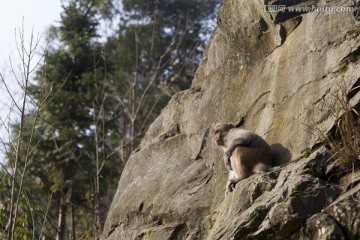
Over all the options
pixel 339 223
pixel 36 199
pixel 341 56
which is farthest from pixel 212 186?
pixel 36 199

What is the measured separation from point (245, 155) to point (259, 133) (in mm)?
1401

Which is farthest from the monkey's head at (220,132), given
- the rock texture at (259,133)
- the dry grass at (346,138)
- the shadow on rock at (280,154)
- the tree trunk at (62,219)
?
the tree trunk at (62,219)

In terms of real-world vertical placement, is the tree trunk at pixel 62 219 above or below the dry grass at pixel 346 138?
above

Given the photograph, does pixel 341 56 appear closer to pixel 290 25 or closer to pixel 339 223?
pixel 290 25

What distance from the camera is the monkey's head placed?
1111 cm

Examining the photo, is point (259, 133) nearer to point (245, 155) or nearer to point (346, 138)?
point (245, 155)

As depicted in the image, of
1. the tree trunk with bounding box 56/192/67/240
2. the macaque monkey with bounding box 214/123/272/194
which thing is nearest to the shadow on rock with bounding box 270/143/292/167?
the macaque monkey with bounding box 214/123/272/194

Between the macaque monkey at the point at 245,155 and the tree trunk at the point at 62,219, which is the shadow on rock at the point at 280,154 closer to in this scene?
the macaque monkey at the point at 245,155

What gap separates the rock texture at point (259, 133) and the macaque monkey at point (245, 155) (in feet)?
0.97

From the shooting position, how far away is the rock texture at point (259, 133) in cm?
846

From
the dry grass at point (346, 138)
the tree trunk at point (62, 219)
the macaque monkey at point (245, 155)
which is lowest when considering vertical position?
the dry grass at point (346, 138)

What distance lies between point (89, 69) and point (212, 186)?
1343 cm

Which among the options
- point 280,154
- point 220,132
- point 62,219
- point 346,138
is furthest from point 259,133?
point 62,219

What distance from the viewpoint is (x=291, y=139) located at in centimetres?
1045
